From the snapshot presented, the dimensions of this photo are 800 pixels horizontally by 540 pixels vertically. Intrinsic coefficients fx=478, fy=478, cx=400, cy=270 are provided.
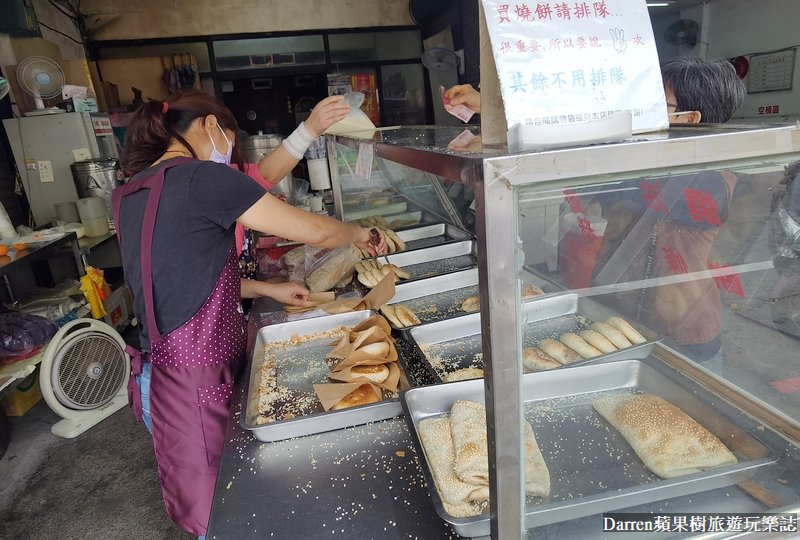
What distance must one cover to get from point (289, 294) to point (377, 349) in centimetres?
84

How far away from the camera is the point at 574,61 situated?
0.79 m

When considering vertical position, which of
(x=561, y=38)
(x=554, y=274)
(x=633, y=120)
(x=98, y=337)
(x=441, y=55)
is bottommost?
(x=98, y=337)

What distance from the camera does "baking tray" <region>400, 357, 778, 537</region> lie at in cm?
93

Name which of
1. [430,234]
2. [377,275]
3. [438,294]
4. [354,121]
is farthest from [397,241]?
[354,121]

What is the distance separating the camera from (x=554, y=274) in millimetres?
1027

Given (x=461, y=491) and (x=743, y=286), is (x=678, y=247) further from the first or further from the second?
(x=461, y=491)

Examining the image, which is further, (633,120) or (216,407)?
(216,407)

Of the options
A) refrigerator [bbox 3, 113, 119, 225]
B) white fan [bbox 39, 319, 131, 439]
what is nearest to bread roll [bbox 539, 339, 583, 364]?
white fan [bbox 39, 319, 131, 439]

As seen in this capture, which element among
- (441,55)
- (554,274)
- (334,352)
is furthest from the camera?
(441,55)

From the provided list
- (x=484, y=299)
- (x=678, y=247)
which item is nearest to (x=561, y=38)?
(x=484, y=299)

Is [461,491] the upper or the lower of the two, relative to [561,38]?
lower

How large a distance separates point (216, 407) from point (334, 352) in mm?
472

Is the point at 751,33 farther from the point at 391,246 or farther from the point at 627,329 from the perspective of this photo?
the point at 627,329

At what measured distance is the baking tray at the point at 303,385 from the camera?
4.57ft
